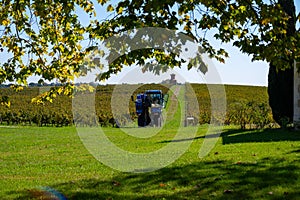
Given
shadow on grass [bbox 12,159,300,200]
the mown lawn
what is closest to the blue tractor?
the mown lawn

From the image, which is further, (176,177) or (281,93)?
(281,93)

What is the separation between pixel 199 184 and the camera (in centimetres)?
670

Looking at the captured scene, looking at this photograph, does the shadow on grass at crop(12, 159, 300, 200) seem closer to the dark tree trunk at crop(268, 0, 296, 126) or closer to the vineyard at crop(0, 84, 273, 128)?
the dark tree trunk at crop(268, 0, 296, 126)

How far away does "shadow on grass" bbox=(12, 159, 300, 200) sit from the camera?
20.0 ft

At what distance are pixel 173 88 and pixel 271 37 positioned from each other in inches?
978

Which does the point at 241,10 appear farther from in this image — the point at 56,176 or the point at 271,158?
the point at 56,176

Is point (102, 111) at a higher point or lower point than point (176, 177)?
higher

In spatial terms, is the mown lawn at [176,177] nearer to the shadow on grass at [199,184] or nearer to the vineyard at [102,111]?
the shadow on grass at [199,184]

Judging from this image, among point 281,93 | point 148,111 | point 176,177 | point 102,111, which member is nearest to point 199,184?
point 176,177

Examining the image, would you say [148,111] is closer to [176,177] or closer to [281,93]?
[281,93]

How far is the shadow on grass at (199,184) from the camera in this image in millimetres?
6102

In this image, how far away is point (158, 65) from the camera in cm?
763

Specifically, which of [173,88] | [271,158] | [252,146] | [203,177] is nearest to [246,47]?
[203,177]

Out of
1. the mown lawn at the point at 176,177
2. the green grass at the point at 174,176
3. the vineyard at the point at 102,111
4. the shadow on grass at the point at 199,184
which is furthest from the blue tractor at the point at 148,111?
the shadow on grass at the point at 199,184
